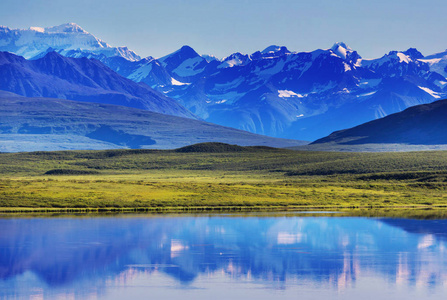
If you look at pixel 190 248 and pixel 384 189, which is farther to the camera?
pixel 384 189

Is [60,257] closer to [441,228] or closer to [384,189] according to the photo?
[441,228]

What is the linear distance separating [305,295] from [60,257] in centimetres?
1951

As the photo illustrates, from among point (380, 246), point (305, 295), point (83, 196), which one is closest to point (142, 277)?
point (305, 295)

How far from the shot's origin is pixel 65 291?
41094 mm

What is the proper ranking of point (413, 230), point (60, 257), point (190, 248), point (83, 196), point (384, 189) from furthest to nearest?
point (384, 189)
point (83, 196)
point (413, 230)
point (190, 248)
point (60, 257)

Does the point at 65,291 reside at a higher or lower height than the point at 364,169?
lower

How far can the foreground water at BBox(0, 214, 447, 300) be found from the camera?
4159 cm

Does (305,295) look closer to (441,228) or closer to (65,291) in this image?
(65,291)

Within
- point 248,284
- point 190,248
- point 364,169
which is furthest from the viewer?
point 364,169

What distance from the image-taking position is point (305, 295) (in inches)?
1582

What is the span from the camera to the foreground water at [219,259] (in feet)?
136

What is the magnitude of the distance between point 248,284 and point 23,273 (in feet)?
46.9

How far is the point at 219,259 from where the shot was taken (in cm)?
5125

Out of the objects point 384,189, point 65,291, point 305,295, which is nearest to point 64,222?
point 65,291
